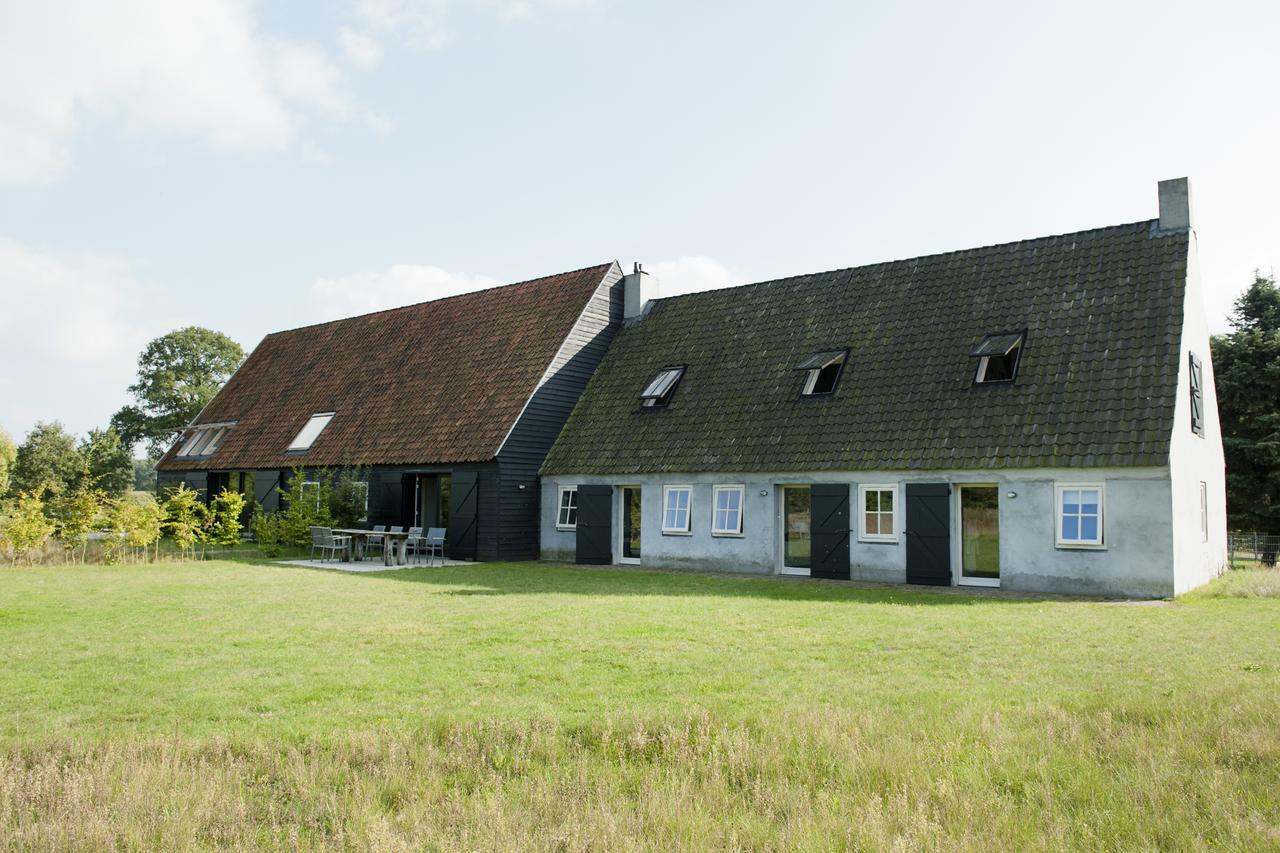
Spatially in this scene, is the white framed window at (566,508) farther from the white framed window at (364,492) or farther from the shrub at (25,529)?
the shrub at (25,529)

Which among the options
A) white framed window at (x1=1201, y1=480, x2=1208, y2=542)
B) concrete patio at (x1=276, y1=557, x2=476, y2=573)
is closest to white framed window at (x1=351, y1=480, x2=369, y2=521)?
concrete patio at (x1=276, y1=557, x2=476, y2=573)

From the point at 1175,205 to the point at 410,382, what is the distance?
793 inches

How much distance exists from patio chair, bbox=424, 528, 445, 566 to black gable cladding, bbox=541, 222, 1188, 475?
124 inches

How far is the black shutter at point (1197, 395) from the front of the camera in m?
18.2

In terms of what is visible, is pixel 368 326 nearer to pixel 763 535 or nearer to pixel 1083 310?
pixel 763 535

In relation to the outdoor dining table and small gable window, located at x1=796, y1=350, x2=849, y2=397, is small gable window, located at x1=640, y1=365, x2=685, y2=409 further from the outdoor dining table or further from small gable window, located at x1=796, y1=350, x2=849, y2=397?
the outdoor dining table

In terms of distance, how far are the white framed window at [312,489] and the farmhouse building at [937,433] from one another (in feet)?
22.5

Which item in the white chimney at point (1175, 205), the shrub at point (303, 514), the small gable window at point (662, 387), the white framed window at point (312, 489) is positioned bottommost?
the shrub at point (303, 514)

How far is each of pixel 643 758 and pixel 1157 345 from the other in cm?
1423

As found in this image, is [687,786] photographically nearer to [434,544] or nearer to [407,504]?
[434,544]

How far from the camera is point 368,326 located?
107 feet

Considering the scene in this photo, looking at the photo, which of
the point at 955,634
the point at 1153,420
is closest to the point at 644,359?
the point at 1153,420

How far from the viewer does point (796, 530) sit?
1941 cm

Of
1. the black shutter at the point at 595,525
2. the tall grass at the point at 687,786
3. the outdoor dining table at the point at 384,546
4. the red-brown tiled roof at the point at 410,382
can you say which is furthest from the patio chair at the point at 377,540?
the tall grass at the point at 687,786
